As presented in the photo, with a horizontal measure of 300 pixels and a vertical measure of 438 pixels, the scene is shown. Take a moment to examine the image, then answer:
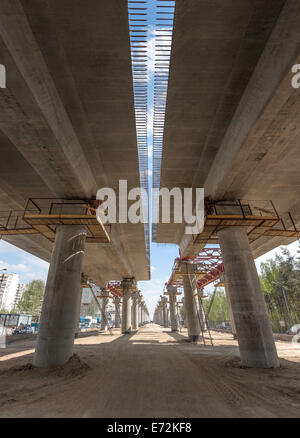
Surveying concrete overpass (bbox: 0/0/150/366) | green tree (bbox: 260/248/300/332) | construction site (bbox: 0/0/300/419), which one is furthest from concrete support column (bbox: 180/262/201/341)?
green tree (bbox: 260/248/300/332)

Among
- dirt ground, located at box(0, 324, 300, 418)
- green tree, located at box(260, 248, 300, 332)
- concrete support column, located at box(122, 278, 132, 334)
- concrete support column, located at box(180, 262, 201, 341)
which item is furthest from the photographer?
green tree, located at box(260, 248, 300, 332)

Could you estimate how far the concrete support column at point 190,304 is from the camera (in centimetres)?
1944

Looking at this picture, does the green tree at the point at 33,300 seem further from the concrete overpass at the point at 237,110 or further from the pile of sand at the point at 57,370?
the concrete overpass at the point at 237,110

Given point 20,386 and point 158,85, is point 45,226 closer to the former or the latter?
point 20,386

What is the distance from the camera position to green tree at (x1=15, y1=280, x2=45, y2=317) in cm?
6700

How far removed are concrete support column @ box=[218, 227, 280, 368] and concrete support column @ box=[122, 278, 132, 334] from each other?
2395 centimetres

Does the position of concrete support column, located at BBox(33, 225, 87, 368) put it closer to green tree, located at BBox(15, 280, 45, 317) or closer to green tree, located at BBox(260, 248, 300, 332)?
green tree, located at BBox(260, 248, 300, 332)

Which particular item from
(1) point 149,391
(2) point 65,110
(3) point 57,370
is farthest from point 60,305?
(2) point 65,110

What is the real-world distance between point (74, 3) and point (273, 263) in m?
52.2

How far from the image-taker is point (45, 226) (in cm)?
1096

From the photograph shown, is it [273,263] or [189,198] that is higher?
[273,263]

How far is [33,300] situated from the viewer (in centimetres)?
6888

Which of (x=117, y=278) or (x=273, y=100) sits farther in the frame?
(x=117, y=278)
